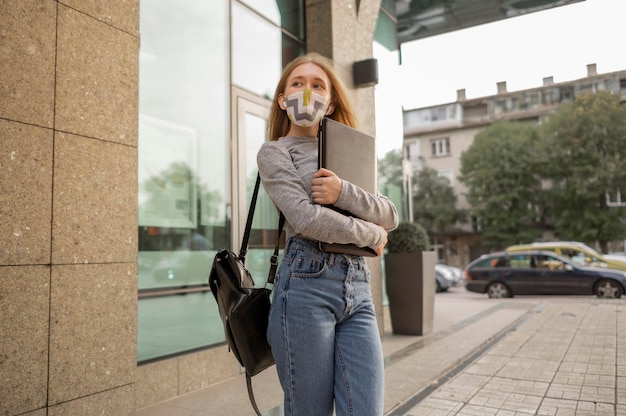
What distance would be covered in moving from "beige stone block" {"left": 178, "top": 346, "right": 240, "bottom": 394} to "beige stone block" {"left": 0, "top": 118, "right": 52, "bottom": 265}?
6.63ft

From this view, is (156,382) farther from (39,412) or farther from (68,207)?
(68,207)

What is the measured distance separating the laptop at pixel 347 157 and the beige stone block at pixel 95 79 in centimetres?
188

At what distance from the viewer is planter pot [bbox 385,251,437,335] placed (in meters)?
7.17

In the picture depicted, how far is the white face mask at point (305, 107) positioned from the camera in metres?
1.89

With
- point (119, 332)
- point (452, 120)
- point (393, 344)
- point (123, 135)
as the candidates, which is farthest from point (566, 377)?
point (452, 120)

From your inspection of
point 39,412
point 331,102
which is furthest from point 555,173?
point 39,412

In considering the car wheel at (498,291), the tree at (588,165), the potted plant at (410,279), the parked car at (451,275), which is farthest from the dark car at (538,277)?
the tree at (588,165)

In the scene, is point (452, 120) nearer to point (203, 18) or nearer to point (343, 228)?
point (203, 18)

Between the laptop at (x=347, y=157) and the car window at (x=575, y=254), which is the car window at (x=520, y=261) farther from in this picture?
the laptop at (x=347, y=157)

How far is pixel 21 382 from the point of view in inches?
102

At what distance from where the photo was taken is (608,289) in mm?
14469

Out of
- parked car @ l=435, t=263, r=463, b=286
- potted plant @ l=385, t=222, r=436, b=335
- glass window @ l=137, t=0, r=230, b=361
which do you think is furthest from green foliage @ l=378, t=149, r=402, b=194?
parked car @ l=435, t=263, r=463, b=286

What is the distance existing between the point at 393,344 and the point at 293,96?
5.30 meters

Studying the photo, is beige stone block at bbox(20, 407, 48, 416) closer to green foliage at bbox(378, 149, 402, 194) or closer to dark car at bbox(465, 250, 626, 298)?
green foliage at bbox(378, 149, 402, 194)
